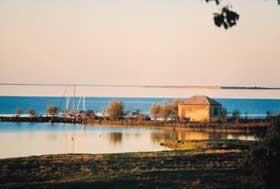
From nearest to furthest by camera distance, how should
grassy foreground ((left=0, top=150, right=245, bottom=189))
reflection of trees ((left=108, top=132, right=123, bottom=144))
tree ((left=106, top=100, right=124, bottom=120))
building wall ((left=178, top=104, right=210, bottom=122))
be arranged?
grassy foreground ((left=0, top=150, right=245, bottom=189)) < reflection of trees ((left=108, top=132, right=123, bottom=144)) < building wall ((left=178, top=104, right=210, bottom=122)) < tree ((left=106, top=100, right=124, bottom=120))

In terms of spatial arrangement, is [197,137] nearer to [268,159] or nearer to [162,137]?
[162,137]

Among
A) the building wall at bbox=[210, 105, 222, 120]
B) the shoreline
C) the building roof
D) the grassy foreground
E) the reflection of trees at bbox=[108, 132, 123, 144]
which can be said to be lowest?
the grassy foreground

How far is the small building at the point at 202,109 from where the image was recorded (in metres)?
86.1

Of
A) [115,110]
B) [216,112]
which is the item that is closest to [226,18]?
[216,112]

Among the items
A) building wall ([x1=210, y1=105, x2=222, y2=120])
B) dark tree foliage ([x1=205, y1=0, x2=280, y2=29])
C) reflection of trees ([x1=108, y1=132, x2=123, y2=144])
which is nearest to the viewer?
dark tree foliage ([x1=205, y1=0, x2=280, y2=29])

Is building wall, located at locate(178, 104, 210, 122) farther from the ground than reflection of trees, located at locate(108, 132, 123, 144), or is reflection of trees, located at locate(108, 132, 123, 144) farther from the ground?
building wall, located at locate(178, 104, 210, 122)

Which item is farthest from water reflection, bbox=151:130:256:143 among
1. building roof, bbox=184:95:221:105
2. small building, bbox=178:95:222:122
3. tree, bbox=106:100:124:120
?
tree, bbox=106:100:124:120

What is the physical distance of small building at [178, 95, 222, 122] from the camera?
86125 mm

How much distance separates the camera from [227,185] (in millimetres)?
18297

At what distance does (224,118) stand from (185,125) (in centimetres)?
882

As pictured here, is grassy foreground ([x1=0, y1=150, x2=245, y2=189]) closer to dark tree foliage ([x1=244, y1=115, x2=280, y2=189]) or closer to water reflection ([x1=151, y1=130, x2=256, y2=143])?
dark tree foliage ([x1=244, y1=115, x2=280, y2=189])

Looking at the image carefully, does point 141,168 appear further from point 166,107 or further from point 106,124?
point 166,107

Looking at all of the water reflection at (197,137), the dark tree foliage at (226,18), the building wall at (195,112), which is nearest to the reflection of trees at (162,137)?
the water reflection at (197,137)

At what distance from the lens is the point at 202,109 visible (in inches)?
3423
